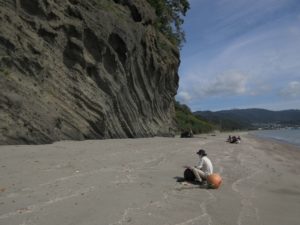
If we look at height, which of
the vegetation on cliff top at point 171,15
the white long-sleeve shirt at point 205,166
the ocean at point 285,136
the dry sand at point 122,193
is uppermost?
the vegetation on cliff top at point 171,15

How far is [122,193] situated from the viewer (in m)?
11.6

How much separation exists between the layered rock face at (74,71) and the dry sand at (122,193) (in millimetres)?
4290

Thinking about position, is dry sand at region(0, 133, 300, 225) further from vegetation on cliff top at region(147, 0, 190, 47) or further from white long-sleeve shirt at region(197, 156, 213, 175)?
vegetation on cliff top at region(147, 0, 190, 47)

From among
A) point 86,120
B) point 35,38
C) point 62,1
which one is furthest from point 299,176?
point 62,1

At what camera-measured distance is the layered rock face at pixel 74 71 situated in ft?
70.5

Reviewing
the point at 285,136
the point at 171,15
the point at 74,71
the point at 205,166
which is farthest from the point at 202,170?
the point at 285,136

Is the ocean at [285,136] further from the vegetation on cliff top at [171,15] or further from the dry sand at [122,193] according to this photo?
the dry sand at [122,193]

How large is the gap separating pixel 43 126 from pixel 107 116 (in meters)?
8.99

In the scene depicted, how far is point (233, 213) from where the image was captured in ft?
35.1

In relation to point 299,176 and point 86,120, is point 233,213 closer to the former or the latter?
point 299,176

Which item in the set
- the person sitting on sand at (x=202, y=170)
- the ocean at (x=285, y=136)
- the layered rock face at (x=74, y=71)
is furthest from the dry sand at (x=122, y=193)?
the ocean at (x=285, y=136)

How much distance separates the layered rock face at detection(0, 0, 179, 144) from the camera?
70.5 ft

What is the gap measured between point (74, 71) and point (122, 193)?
58.4 ft

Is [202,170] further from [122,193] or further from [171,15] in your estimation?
[171,15]
